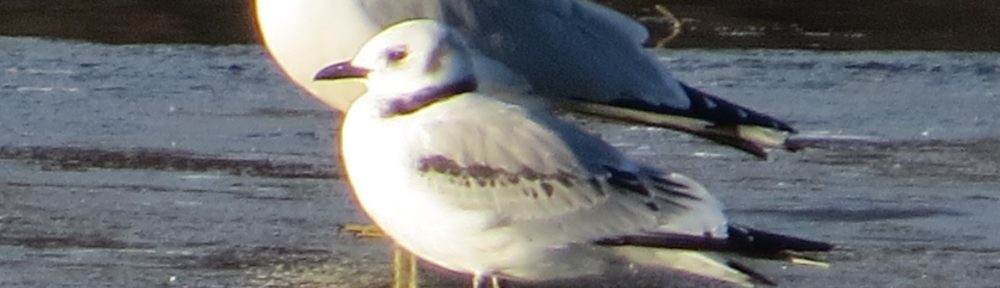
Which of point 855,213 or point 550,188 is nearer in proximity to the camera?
point 550,188

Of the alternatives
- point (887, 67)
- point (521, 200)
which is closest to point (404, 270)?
point (521, 200)

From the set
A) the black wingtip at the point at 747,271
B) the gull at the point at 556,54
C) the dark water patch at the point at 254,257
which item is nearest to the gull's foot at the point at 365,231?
the dark water patch at the point at 254,257

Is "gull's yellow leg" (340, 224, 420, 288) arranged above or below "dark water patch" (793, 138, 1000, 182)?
above

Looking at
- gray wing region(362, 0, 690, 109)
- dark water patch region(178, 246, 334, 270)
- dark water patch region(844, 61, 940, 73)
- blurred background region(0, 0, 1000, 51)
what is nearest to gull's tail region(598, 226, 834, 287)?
dark water patch region(178, 246, 334, 270)

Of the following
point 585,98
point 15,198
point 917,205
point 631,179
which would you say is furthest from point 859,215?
point 15,198

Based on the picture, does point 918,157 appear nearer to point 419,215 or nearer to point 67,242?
point 67,242

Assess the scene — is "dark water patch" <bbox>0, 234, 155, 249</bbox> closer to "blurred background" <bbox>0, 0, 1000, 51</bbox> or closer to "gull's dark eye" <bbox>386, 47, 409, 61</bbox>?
"gull's dark eye" <bbox>386, 47, 409, 61</bbox>

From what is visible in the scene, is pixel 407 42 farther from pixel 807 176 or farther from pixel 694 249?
pixel 807 176
